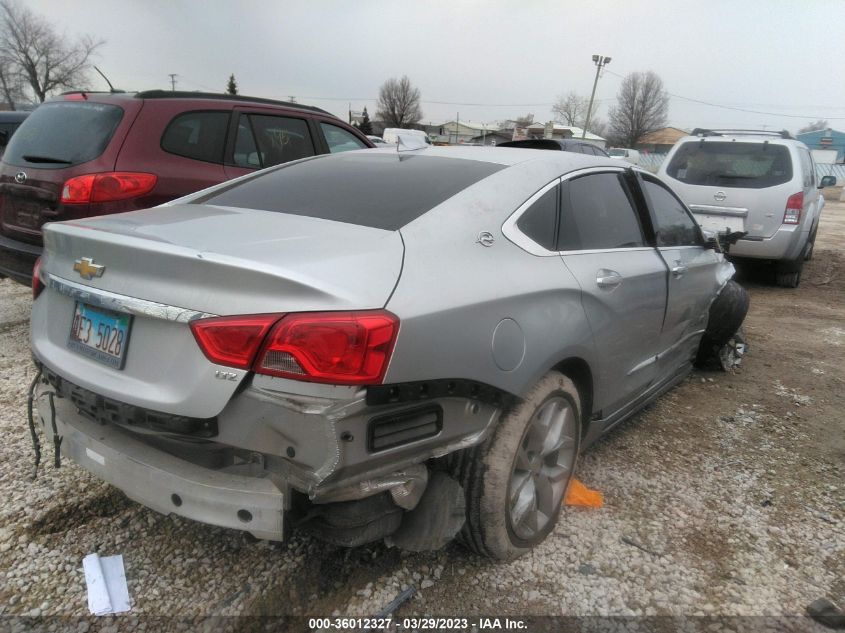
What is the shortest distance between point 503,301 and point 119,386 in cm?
122

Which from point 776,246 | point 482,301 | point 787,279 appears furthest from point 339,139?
point 787,279

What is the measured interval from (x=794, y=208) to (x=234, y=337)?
747 cm

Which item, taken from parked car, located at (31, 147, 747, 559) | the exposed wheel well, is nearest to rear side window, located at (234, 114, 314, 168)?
parked car, located at (31, 147, 747, 559)

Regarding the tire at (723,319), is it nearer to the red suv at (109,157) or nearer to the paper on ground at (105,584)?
the red suv at (109,157)

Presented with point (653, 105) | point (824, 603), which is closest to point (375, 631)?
point (824, 603)

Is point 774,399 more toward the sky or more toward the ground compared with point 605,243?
more toward the ground

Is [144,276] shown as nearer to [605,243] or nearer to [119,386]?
[119,386]

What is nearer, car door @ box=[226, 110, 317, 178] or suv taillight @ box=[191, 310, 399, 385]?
suv taillight @ box=[191, 310, 399, 385]

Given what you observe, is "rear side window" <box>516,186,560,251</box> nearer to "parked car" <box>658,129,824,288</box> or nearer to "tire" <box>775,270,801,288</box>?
"parked car" <box>658,129,824,288</box>

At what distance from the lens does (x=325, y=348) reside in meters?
1.62

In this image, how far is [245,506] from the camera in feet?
5.71

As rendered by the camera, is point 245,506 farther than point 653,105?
No

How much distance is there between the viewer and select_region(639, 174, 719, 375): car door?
3334mm

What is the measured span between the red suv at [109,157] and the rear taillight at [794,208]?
19.8 feet
